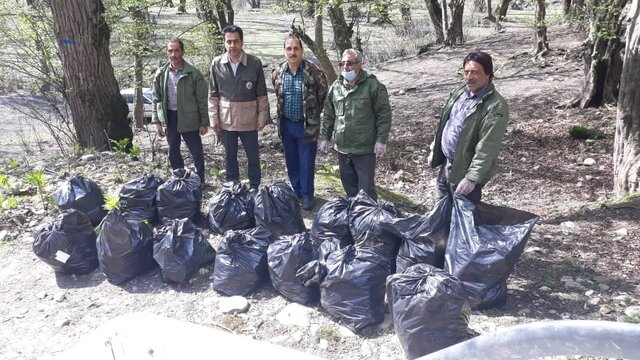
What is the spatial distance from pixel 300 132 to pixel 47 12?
6.56 metres

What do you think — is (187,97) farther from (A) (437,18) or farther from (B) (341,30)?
(A) (437,18)

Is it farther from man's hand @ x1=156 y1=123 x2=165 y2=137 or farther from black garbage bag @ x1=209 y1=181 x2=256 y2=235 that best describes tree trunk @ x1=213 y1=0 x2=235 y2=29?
black garbage bag @ x1=209 y1=181 x2=256 y2=235

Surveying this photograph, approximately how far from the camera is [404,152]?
7145mm

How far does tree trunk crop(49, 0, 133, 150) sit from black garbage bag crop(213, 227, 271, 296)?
401 centimetres

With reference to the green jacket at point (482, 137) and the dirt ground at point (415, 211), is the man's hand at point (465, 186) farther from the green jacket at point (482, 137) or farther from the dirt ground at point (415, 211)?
the dirt ground at point (415, 211)

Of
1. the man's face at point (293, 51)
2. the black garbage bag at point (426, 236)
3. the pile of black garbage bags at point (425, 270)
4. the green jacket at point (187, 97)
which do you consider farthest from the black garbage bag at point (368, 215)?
the green jacket at point (187, 97)

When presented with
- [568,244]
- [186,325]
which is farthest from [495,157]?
[186,325]

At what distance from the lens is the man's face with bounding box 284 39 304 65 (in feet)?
14.2

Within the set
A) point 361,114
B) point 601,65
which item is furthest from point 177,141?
point 601,65

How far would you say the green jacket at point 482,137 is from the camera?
3178 millimetres

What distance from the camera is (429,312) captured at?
8.75 ft

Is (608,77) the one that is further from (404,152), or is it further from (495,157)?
(495,157)

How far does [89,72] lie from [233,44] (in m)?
3.11

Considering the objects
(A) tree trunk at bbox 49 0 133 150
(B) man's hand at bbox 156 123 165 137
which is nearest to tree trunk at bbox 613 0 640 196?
(B) man's hand at bbox 156 123 165 137
